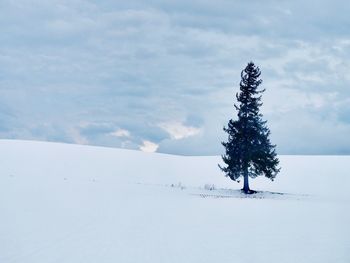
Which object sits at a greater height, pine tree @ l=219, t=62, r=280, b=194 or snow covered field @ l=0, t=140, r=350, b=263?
pine tree @ l=219, t=62, r=280, b=194

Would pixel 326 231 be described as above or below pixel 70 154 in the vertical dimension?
below

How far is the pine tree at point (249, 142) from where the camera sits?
1512 inches

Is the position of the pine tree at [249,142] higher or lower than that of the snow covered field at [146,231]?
higher

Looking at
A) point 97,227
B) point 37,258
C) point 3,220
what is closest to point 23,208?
point 3,220

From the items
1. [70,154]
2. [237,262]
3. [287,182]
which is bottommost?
[237,262]

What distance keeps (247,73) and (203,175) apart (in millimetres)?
17719

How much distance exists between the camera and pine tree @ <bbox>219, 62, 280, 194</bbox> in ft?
126

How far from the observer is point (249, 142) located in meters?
38.7

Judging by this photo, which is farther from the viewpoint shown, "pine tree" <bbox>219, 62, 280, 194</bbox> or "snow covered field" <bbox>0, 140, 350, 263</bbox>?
"pine tree" <bbox>219, 62, 280, 194</bbox>

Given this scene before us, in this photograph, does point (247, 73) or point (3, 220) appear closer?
point (3, 220)

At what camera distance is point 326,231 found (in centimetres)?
1402

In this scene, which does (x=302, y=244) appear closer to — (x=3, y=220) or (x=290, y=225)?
(x=290, y=225)

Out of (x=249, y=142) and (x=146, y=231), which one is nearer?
(x=146, y=231)

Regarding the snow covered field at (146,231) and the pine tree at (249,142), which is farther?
the pine tree at (249,142)
